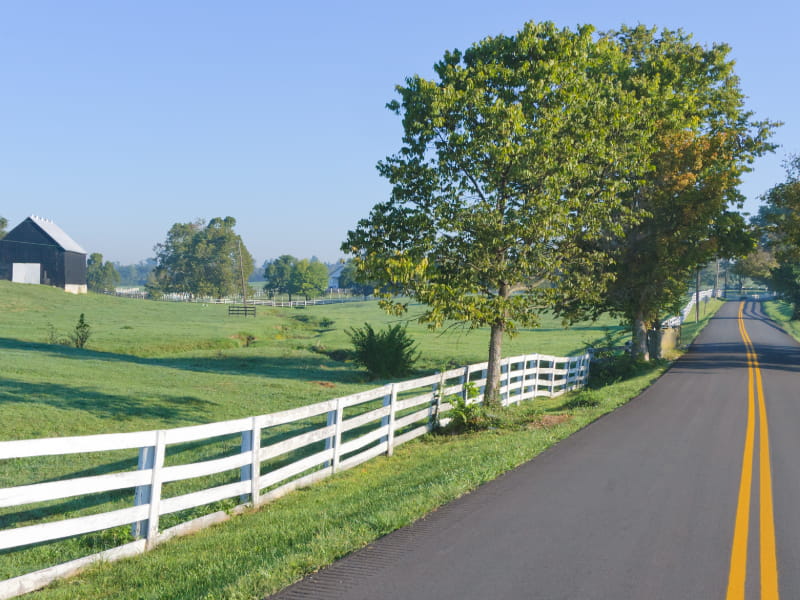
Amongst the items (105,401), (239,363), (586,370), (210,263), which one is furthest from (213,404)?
(210,263)

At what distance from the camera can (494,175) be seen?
679 inches

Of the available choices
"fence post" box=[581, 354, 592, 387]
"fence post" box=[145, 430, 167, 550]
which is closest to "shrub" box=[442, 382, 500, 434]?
"fence post" box=[145, 430, 167, 550]

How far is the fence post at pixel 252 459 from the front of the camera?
8883 millimetres

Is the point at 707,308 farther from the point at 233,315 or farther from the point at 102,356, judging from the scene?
the point at 102,356

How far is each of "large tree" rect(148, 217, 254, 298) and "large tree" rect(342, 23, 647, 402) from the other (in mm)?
112687

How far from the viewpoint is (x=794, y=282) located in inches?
2438

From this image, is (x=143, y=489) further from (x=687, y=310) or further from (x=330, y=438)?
(x=687, y=310)

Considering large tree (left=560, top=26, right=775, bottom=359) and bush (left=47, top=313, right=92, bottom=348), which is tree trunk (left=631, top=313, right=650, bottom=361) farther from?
bush (left=47, top=313, right=92, bottom=348)

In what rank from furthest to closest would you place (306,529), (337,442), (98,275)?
(98,275) → (337,442) → (306,529)

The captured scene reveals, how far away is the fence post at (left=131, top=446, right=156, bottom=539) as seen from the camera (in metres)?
7.41

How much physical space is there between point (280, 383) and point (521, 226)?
13167 mm

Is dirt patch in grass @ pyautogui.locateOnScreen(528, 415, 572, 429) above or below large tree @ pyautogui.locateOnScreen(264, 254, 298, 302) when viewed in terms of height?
below

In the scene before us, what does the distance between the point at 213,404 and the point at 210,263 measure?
371 ft

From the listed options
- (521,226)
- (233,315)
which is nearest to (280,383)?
(521,226)
